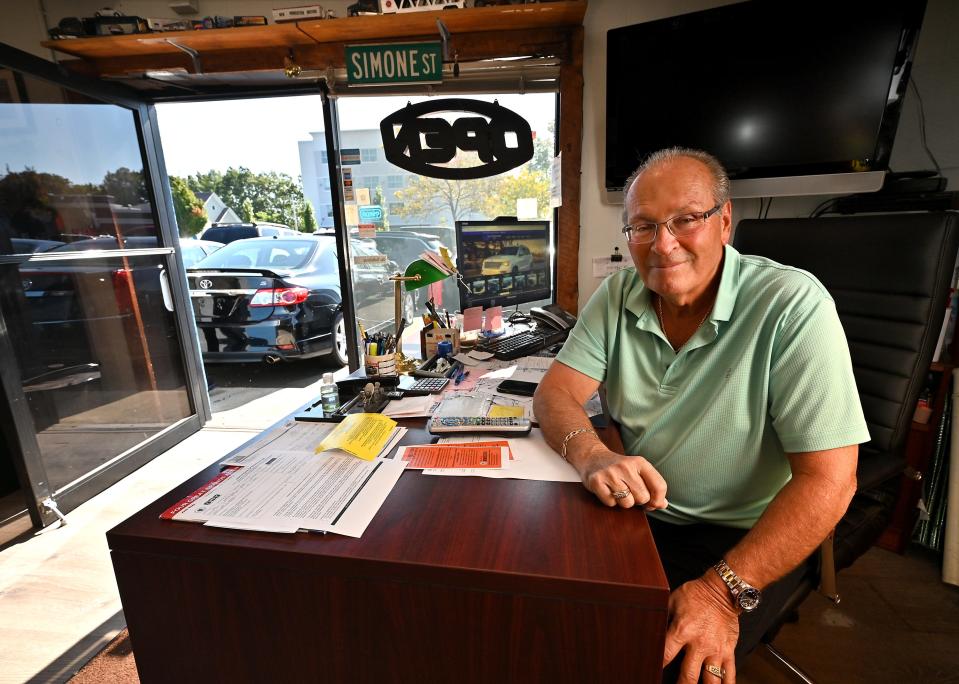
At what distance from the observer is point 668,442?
→ 1.01m

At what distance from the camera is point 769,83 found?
174 centimetres

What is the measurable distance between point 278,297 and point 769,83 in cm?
326

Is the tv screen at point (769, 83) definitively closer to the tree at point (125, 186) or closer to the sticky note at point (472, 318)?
the sticky note at point (472, 318)

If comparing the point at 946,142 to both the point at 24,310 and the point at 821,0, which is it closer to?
the point at 821,0

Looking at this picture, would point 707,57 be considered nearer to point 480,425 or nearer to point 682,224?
point 682,224

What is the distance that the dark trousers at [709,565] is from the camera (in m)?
0.87

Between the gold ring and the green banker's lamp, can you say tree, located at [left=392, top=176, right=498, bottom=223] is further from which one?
the gold ring

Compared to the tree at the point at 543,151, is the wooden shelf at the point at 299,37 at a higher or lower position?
higher

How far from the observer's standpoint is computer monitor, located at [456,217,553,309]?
73.7 inches

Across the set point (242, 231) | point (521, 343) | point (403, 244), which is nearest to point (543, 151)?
point (403, 244)

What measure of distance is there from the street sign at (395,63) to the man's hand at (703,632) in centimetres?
222

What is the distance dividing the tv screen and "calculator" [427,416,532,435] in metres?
1.55

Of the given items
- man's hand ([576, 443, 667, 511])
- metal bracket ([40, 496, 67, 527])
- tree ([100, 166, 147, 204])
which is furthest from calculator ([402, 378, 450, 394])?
tree ([100, 166, 147, 204])

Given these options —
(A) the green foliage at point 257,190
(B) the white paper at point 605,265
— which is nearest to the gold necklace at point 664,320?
(B) the white paper at point 605,265
